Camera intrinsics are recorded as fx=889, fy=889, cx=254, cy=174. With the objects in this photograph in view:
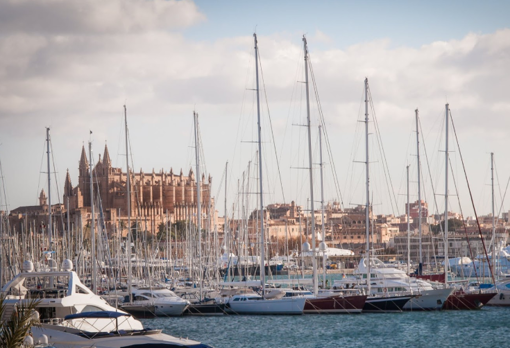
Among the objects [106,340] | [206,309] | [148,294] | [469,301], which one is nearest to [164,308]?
[148,294]

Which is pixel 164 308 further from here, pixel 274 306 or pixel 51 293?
pixel 51 293

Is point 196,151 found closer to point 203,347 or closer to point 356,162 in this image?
point 356,162

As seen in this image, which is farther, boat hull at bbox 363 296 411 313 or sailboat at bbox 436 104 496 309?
sailboat at bbox 436 104 496 309

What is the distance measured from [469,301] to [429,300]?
7.46 feet

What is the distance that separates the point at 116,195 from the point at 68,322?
465 feet

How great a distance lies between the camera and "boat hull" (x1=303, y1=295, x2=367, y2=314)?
3600 cm

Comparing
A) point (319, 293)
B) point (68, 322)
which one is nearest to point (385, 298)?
point (319, 293)

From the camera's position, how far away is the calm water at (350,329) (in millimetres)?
30203

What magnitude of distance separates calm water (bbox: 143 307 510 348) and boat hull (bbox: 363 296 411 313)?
28 cm

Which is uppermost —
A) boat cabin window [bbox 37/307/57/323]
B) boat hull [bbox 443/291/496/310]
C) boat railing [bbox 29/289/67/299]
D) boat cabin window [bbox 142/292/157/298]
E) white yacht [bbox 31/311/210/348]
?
boat railing [bbox 29/289/67/299]

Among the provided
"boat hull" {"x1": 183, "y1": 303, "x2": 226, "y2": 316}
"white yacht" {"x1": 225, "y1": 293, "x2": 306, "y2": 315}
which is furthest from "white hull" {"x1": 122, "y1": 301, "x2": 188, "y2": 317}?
"white yacht" {"x1": 225, "y1": 293, "x2": 306, "y2": 315}

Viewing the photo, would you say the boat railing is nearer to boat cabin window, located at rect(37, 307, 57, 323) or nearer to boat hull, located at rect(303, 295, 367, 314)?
boat cabin window, located at rect(37, 307, 57, 323)

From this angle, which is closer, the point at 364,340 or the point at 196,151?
the point at 364,340

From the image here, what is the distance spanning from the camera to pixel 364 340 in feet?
101
